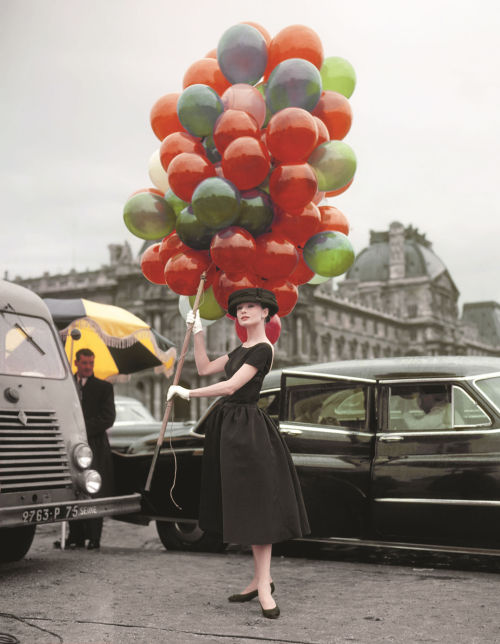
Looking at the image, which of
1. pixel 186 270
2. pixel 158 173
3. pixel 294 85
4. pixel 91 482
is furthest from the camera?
pixel 91 482

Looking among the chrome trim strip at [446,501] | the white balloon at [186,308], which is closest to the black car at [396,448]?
the chrome trim strip at [446,501]

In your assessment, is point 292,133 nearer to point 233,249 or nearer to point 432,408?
point 233,249

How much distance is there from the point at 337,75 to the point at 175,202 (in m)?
1.73

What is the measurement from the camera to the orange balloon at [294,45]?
A: 6199 millimetres

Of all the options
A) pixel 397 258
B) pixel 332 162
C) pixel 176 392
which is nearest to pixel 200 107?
pixel 332 162

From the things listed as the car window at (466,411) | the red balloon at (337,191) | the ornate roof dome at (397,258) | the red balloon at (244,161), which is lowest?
the car window at (466,411)

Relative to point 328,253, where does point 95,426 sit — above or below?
below

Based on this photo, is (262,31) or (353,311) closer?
(262,31)

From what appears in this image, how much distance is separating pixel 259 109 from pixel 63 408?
10.7ft

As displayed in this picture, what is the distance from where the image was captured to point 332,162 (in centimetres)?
622

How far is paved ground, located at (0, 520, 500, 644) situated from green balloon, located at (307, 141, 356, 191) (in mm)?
3156

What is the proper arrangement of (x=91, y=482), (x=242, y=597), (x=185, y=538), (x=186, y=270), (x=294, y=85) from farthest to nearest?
(x=185, y=538)
(x=91, y=482)
(x=186, y=270)
(x=294, y=85)
(x=242, y=597)

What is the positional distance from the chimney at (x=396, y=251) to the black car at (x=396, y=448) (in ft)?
374

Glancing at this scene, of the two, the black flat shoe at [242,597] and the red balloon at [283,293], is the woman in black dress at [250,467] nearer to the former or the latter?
the black flat shoe at [242,597]
